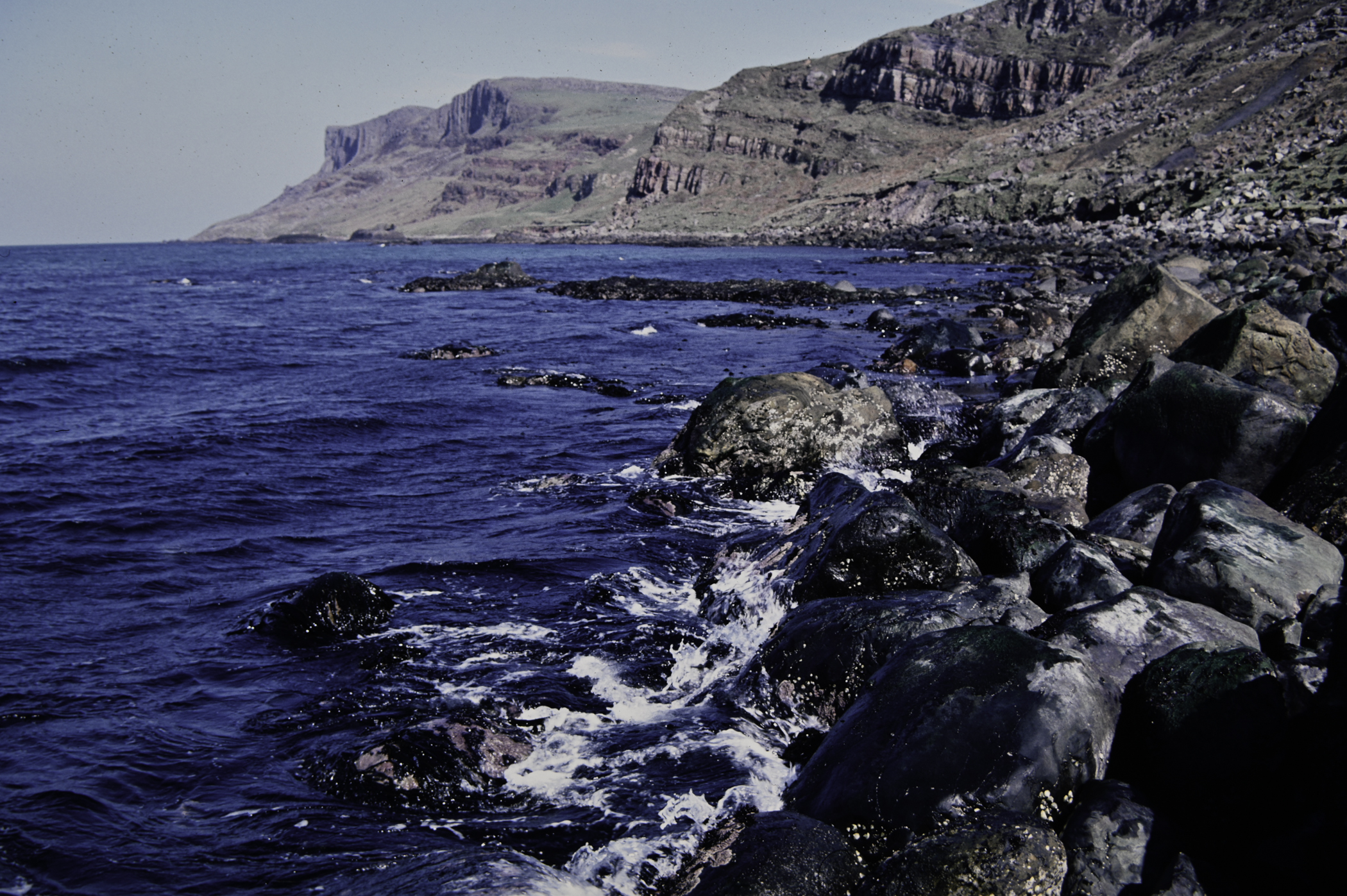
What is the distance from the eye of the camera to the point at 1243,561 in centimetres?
637

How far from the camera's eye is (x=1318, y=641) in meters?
5.44

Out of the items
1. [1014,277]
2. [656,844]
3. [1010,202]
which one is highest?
[1010,202]

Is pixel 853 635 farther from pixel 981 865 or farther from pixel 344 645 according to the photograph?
pixel 344 645

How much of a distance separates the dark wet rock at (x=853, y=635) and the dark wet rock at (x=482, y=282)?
165ft

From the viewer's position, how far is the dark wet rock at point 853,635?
251 inches

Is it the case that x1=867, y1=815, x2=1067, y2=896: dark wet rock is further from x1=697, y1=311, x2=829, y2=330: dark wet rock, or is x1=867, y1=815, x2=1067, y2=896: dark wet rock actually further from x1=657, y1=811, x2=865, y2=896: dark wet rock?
x1=697, y1=311, x2=829, y2=330: dark wet rock

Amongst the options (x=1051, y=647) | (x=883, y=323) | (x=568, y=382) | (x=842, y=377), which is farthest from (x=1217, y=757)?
(x=883, y=323)

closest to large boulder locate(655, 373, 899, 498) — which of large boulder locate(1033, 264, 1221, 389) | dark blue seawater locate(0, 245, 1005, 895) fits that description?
dark blue seawater locate(0, 245, 1005, 895)

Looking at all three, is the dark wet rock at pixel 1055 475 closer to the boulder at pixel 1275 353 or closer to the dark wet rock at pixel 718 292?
the boulder at pixel 1275 353

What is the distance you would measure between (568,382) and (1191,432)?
15105 mm

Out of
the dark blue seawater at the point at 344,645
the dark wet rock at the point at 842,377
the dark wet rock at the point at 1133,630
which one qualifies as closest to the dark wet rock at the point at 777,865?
the dark blue seawater at the point at 344,645

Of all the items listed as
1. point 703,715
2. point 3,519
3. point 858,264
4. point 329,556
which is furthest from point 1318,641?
point 858,264

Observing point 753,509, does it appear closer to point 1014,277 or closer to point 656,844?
point 656,844

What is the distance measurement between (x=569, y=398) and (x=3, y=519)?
37.1 feet
